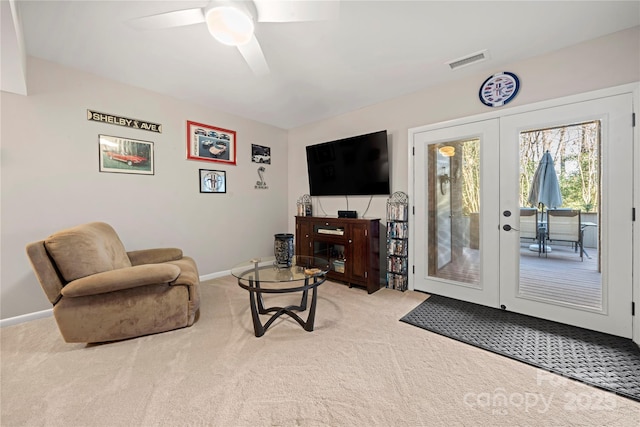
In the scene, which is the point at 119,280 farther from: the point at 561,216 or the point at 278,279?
the point at 561,216

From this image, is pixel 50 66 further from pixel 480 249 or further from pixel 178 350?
pixel 480 249

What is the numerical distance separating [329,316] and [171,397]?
143 centimetres

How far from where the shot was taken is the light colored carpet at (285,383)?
1.36 metres

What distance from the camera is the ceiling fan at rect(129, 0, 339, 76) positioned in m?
1.61

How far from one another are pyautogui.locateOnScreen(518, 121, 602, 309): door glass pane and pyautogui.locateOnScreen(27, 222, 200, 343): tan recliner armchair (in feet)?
10.8

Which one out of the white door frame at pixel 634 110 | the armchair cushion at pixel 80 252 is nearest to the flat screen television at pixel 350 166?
the white door frame at pixel 634 110

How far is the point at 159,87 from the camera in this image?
10.2 feet

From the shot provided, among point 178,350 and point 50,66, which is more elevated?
point 50,66

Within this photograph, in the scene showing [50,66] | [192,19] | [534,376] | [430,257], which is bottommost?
[534,376]

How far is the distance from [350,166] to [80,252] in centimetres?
310

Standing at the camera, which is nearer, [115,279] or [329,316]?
[115,279]

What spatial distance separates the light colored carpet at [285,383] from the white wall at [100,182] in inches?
38.4

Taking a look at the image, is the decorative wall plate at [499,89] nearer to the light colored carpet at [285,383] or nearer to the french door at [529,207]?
the french door at [529,207]

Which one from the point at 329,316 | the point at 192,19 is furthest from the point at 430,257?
the point at 192,19
